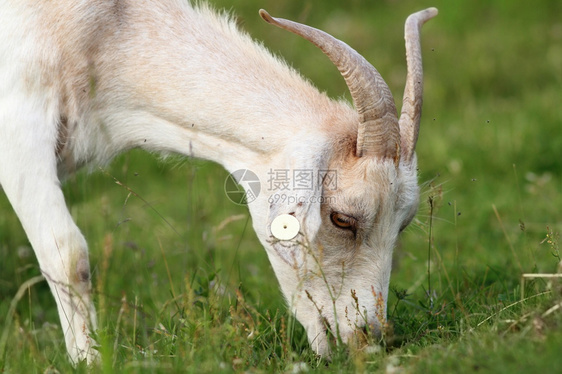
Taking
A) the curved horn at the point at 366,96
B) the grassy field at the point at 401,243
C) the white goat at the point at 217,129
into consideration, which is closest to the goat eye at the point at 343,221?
the white goat at the point at 217,129

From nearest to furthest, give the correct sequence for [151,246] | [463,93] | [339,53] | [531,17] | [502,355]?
[502,355], [339,53], [151,246], [463,93], [531,17]

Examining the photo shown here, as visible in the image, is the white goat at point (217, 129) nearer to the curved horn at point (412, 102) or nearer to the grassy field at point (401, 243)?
the curved horn at point (412, 102)

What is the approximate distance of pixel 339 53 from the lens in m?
3.77

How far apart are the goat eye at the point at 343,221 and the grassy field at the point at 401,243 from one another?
0.52 metres

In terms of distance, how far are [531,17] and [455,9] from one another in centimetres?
107

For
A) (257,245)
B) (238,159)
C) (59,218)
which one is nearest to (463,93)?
(257,245)

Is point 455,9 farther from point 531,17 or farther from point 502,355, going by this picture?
point 502,355

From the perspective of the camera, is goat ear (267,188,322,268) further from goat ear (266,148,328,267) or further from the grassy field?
the grassy field

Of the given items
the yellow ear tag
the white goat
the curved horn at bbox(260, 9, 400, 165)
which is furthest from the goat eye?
the curved horn at bbox(260, 9, 400, 165)

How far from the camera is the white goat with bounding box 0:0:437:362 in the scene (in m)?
3.79

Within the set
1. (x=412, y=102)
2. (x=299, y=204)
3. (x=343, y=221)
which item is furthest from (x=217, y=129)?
(x=412, y=102)

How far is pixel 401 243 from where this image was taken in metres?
5.87

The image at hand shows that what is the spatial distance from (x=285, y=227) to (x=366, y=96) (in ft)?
2.48

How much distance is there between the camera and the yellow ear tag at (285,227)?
3.75m
